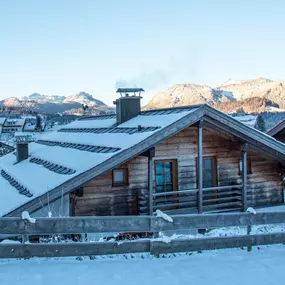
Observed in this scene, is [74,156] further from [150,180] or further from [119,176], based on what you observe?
[150,180]

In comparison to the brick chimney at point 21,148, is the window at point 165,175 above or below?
below

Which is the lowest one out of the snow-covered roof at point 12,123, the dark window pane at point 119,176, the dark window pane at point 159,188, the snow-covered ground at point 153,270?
the snow-covered ground at point 153,270

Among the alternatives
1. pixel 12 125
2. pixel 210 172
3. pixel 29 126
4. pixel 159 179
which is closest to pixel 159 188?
pixel 159 179

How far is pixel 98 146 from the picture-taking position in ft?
40.2

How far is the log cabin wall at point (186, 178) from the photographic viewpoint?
12.2 metres

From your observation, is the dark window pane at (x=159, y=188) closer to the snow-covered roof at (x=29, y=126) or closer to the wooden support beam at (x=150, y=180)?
the wooden support beam at (x=150, y=180)

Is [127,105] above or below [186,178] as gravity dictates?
above

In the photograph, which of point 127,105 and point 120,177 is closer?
point 120,177

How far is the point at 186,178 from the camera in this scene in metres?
13.5

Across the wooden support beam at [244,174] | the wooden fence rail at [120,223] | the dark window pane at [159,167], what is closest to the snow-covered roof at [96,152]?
the wooden support beam at [244,174]

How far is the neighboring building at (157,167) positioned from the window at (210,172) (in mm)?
32

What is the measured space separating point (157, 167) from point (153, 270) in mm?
6990

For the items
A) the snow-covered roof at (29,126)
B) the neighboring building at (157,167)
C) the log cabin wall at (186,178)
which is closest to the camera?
the neighboring building at (157,167)

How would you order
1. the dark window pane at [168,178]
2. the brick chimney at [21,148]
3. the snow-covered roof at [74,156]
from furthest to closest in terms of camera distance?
the brick chimney at [21,148] → the dark window pane at [168,178] → the snow-covered roof at [74,156]
